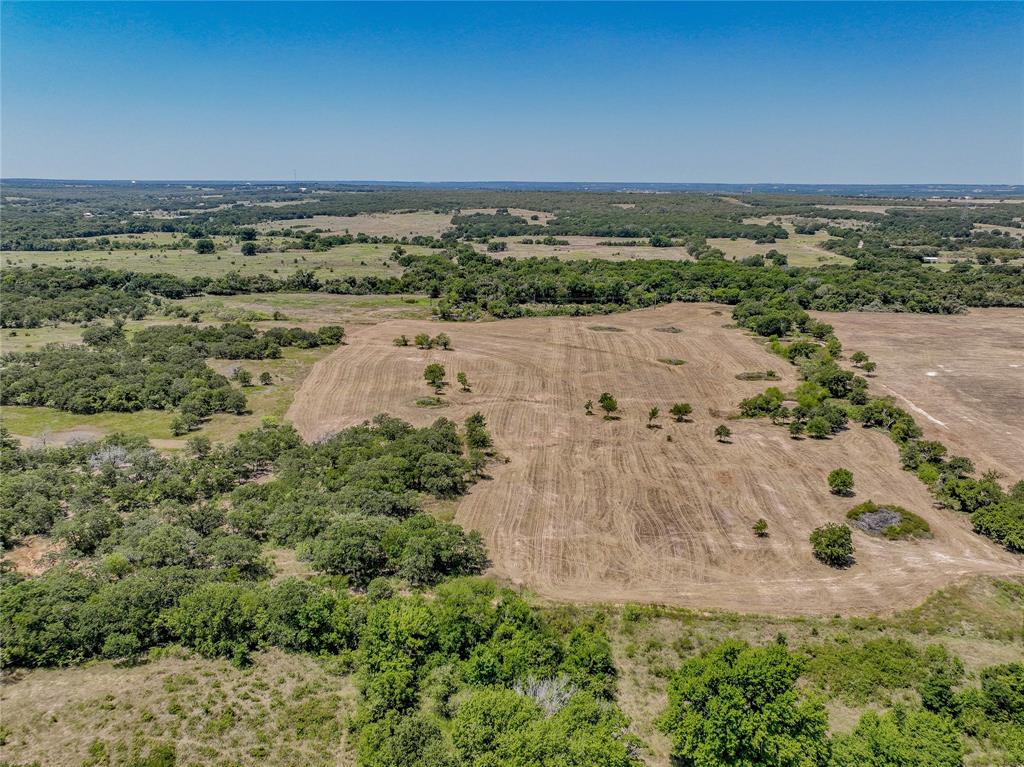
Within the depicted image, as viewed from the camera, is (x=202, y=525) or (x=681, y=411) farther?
(x=681, y=411)

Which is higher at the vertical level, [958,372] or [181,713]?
[958,372]

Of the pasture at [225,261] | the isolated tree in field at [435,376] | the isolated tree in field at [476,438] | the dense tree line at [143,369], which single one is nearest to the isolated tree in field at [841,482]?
the isolated tree in field at [476,438]

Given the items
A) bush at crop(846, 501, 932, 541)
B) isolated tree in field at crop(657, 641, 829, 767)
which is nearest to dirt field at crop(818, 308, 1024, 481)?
bush at crop(846, 501, 932, 541)

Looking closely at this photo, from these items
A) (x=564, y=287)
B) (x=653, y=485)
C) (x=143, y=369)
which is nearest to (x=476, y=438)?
(x=653, y=485)

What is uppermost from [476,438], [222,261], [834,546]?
[222,261]

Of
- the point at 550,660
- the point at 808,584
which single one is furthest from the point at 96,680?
the point at 808,584

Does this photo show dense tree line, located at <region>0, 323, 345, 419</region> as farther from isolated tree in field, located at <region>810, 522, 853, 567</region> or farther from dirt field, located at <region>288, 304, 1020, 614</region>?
isolated tree in field, located at <region>810, 522, 853, 567</region>

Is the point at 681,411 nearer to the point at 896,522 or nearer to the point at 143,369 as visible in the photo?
the point at 896,522
